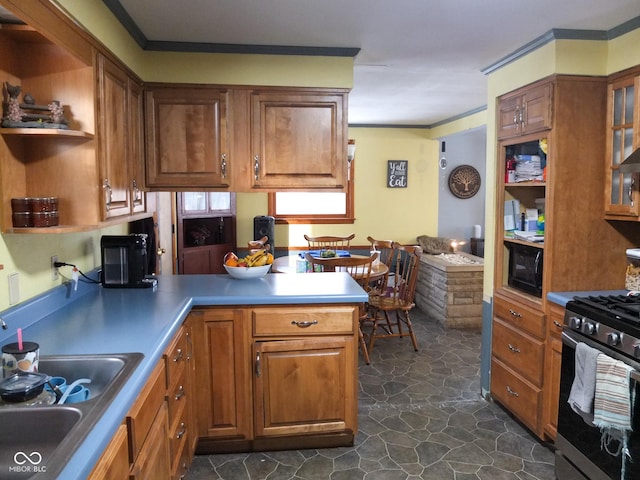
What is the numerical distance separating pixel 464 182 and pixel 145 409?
6.29 m

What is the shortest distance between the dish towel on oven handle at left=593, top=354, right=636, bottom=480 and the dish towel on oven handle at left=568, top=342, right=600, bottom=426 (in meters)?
0.05

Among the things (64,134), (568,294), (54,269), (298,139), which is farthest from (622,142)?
(54,269)

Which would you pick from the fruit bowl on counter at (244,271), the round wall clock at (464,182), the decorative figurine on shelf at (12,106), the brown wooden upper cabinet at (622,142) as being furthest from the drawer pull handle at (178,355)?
the round wall clock at (464,182)

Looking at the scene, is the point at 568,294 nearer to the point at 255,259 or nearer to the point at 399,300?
the point at 255,259

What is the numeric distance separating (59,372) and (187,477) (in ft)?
3.88

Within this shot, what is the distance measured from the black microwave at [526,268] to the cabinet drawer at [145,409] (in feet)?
7.07

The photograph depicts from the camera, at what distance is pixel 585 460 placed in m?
2.28

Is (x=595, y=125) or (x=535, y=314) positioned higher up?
(x=595, y=125)

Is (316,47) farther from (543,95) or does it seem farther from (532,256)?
(532,256)

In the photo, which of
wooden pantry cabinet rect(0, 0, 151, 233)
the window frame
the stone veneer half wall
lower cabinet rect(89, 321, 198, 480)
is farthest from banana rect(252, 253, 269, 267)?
the window frame

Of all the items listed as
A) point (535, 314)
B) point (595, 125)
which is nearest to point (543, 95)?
point (595, 125)

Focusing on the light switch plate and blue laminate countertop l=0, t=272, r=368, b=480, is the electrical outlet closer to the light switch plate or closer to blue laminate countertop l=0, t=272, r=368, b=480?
blue laminate countertop l=0, t=272, r=368, b=480

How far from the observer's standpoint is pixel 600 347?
87.1 inches

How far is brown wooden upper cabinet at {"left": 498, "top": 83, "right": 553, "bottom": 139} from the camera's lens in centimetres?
273
